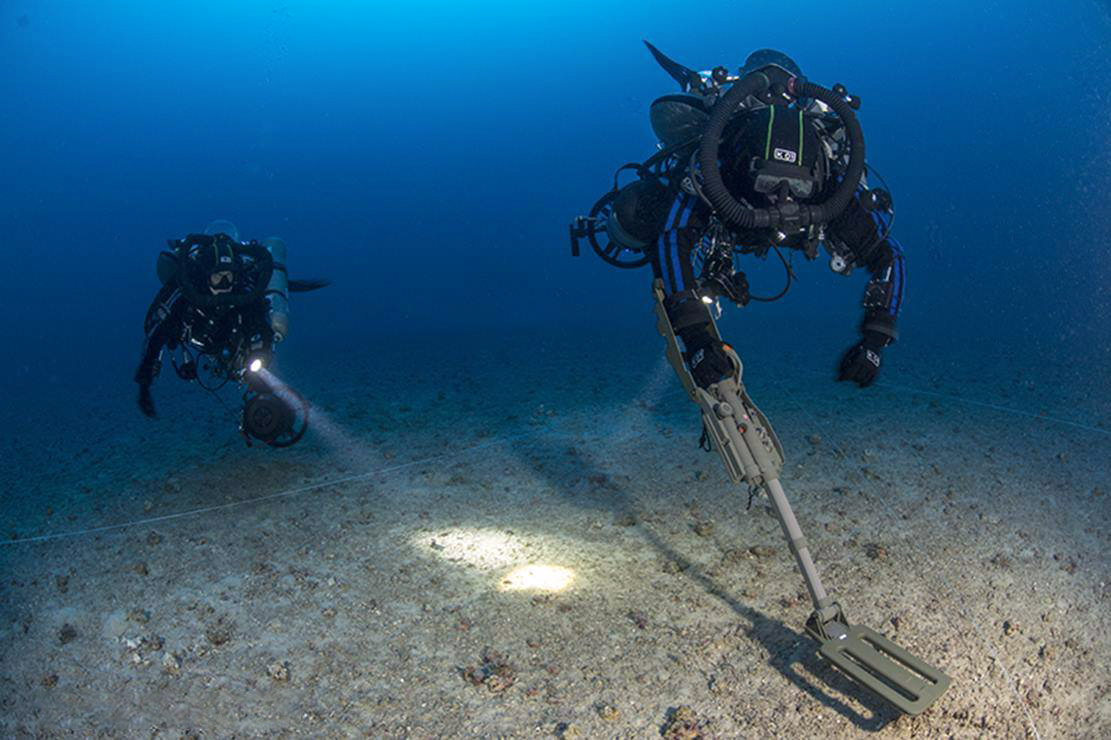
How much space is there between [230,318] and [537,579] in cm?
474

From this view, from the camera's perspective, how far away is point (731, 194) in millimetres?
4258

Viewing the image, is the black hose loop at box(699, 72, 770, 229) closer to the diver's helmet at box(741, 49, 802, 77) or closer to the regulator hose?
the regulator hose

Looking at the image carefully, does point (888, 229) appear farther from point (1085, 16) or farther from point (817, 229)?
point (1085, 16)

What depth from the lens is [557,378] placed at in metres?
10.9

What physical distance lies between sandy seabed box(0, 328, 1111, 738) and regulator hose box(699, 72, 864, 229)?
2.32 metres

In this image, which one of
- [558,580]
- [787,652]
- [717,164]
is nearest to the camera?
[787,652]

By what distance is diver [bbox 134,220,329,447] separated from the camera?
22.4 feet

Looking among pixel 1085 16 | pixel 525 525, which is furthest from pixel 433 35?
pixel 525 525

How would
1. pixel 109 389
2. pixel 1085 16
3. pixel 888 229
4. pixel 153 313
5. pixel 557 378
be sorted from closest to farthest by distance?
pixel 888 229, pixel 153 313, pixel 557 378, pixel 109 389, pixel 1085 16

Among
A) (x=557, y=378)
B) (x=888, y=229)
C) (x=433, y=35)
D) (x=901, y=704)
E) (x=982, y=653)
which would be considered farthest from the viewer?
(x=433, y=35)

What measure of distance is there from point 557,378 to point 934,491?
6247mm

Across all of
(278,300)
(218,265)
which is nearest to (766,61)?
(278,300)

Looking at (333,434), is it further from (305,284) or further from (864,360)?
(864,360)

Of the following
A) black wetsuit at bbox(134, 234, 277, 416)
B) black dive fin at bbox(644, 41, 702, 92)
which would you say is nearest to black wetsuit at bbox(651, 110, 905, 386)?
black dive fin at bbox(644, 41, 702, 92)
